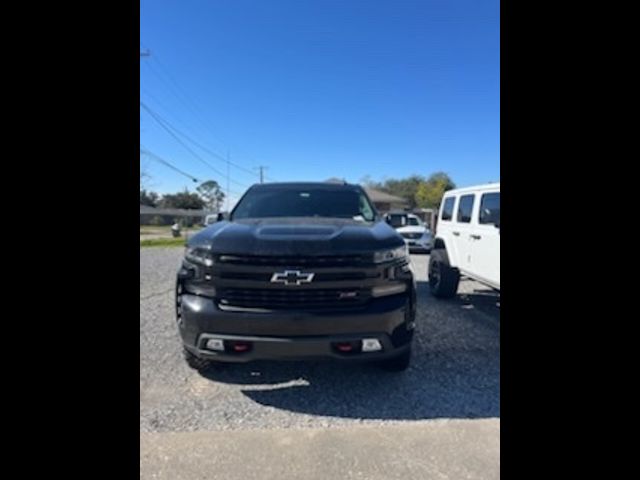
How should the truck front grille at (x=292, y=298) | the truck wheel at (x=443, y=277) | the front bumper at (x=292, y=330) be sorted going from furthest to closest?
the truck wheel at (x=443, y=277)
the truck front grille at (x=292, y=298)
the front bumper at (x=292, y=330)

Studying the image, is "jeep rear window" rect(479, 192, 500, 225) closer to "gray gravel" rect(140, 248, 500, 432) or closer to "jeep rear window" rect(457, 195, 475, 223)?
"jeep rear window" rect(457, 195, 475, 223)

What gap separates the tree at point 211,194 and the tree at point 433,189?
27.5m

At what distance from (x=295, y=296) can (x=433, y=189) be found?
50349 mm

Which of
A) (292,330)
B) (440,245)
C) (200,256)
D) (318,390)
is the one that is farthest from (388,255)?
(440,245)

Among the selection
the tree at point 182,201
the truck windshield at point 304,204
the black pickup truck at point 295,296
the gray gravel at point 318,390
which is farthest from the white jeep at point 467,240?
the tree at point 182,201

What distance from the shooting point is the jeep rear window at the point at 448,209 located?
286 inches

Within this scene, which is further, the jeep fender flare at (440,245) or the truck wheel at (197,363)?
the jeep fender flare at (440,245)

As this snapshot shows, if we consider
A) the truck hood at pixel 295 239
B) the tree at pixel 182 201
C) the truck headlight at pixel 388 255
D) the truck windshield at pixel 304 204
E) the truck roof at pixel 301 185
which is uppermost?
the tree at pixel 182 201

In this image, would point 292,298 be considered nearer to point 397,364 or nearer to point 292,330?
point 292,330

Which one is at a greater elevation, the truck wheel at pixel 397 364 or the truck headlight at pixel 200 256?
the truck headlight at pixel 200 256

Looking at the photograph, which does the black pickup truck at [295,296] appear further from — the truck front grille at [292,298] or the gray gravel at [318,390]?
the gray gravel at [318,390]

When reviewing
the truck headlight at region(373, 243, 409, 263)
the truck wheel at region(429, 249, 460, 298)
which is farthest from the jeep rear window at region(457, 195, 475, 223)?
the truck headlight at region(373, 243, 409, 263)
